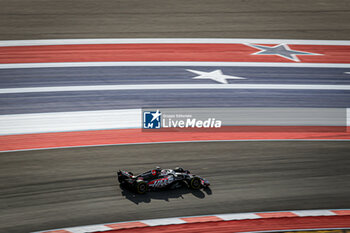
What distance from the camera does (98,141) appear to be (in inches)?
696

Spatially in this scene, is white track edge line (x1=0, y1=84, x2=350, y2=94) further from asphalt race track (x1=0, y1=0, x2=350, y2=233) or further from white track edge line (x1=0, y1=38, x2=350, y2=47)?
white track edge line (x1=0, y1=38, x2=350, y2=47)

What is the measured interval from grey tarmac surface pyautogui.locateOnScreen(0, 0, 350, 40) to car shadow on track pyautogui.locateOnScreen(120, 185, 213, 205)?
11.9 m

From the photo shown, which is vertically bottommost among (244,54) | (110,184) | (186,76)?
(110,184)

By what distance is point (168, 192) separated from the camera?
48.3ft

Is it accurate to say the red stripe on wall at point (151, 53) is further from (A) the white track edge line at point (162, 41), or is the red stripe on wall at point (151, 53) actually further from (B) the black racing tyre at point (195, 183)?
(B) the black racing tyre at point (195, 183)

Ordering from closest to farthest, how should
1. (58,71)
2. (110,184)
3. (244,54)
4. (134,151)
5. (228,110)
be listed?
(110,184)
(134,151)
(228,110)
(58,71)
(244,54)

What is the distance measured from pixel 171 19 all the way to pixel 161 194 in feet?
45.8

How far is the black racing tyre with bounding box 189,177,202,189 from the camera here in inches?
580

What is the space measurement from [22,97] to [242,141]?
30.8ft

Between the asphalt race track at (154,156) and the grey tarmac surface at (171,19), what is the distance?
6 cm

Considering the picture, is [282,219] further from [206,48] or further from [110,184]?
[206,48]

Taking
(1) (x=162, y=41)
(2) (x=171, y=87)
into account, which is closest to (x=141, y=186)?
(2) (x=171, y=87)

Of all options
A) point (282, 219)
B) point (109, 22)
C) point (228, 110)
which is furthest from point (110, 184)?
point (109, 22)

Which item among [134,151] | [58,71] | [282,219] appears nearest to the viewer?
[282,219]
